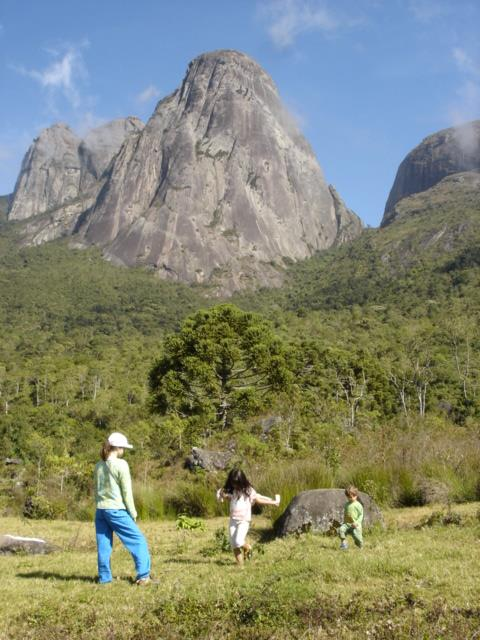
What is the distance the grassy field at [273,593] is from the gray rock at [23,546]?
0.28 meters

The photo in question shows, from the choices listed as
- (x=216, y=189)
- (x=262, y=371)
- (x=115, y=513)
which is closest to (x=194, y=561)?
(x=115, y=513)

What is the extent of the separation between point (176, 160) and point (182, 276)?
35.2 metres

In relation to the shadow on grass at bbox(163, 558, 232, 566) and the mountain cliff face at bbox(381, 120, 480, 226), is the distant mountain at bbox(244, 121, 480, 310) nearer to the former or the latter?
the mountain cliff face at bbox(381, 120, 480, 226)

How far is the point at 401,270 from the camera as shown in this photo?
108 metres

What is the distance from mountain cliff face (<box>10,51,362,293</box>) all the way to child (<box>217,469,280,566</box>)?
123271mm

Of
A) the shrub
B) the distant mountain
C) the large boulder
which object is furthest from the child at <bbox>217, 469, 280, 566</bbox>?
the distant mountain

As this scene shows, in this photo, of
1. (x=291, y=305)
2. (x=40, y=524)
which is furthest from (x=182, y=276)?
(x=40, y=524)

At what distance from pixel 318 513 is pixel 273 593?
2.81 meters

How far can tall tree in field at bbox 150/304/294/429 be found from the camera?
2562 cm

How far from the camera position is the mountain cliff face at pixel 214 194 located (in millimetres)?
133250

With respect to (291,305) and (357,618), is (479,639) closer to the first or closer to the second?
(357,618)

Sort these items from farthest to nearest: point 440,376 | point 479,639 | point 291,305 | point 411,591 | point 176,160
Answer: point 176,160
point 291,305
point 440,376
point 411,591
point 479,639

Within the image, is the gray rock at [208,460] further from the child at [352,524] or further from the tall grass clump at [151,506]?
the child at [352,524]

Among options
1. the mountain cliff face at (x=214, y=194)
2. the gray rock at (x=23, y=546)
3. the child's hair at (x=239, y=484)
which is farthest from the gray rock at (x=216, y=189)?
the child's hair at (x=239, y=484)
